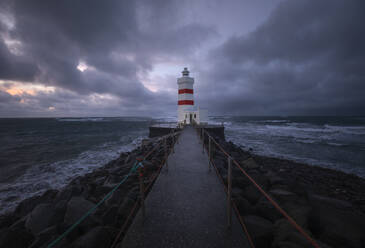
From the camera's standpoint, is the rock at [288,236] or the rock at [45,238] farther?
the rock at [45,238]

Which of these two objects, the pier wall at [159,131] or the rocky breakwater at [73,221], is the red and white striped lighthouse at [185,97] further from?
the rocky breakwater at [73,221]

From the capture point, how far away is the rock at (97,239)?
2.29m

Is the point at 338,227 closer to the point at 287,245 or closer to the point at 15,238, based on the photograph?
the point at 287,245

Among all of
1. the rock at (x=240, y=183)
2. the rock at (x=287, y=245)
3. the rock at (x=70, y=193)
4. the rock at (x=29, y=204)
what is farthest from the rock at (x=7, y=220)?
the rock at (x=287, y=245)

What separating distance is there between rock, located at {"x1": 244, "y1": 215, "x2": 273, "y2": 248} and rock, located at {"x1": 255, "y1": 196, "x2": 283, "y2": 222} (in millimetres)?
520

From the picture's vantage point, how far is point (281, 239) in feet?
7.85

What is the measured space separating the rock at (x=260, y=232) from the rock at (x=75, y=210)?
379cm

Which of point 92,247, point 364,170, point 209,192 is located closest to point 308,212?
point 209,192

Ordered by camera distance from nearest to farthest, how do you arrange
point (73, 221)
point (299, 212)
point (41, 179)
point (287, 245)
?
point (287, 245), point (299, 212), point (73, 221), point (41, 179)

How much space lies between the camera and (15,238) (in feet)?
9.45

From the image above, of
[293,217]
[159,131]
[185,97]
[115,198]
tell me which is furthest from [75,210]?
[185,97]

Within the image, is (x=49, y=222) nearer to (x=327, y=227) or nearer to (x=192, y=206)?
(x=192, y=206)

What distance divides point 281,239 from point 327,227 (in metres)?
1.44

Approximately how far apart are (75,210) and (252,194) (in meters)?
4.58
